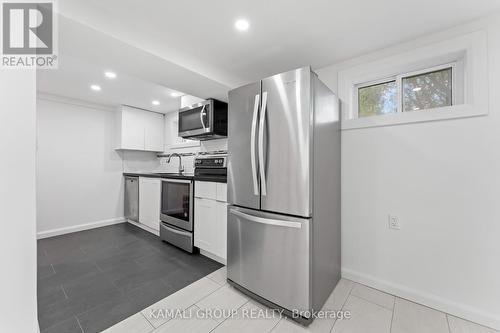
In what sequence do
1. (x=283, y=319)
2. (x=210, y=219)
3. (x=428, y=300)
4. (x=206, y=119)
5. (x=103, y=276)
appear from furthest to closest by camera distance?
1. (x=206, y=119)
2. (x=210, y=219)
3. (x=103, y=276)
4. (x=428, y=300)
5. (x=283, y=319)

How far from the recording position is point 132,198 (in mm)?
3768

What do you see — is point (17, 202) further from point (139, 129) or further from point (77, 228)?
point (139, 129)

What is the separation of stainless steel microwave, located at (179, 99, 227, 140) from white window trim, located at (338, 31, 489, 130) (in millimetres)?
1586

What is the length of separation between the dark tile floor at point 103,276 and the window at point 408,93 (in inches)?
93.6

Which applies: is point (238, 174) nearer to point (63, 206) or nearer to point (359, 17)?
point (359, 17)

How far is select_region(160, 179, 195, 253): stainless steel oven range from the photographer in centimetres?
253

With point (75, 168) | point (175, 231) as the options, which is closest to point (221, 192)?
point (175, 231)

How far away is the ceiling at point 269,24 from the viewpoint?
4.50 ft

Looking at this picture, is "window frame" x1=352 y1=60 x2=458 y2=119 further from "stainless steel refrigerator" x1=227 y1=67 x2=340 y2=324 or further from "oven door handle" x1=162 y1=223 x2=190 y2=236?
"oven door handle" x1=162 y1=223 x2=190 y2=236

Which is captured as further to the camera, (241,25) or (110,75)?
(110,75)

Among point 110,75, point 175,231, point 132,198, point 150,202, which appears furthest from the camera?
point 132,198

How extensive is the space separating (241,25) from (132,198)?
3.49 meters

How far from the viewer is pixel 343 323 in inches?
56.8

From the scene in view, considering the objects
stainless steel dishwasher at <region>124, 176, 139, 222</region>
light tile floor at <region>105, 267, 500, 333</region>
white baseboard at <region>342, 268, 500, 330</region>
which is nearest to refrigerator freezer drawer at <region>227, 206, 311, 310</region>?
light tile floor at <region>105, 267, 500, 333</region>
